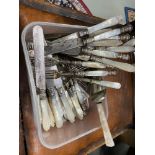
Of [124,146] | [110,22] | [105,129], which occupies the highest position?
[110,22]

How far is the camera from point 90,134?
27.2 inches

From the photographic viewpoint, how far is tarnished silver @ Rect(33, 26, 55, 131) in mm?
434

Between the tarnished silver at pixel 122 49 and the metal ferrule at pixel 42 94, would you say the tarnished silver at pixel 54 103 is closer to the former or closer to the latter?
the metal ferrule at pixel 42 94

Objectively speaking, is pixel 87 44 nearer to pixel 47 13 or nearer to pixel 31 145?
pixel 47 13

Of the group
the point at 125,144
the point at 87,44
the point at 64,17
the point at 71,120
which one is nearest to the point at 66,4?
the point at 64,17

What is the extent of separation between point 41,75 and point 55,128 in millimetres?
154

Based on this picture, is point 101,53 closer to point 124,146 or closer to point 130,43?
point 130,43

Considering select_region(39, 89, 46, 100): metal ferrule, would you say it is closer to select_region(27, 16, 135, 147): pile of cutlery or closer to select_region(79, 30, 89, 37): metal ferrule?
select_region(27, 16, 135, 147): pile of cutlery

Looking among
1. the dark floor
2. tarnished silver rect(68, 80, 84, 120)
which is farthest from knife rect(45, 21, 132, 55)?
the dark floor

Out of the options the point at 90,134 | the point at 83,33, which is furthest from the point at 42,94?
the point at 90,134
